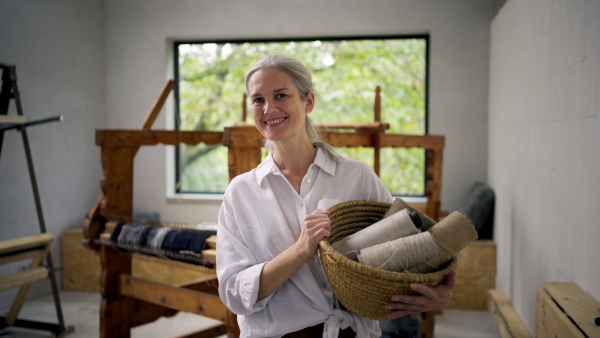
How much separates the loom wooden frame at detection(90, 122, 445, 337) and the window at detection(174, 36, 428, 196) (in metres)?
1.46

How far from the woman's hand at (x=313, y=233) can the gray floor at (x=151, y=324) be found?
2485 millimetres

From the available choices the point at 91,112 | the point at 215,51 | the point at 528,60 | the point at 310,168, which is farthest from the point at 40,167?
the point at 528,60

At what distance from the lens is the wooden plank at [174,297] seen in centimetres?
263

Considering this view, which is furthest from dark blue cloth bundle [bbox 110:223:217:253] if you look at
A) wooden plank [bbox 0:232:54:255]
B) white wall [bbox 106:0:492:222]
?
white wall [bbox 106:0:492:222]

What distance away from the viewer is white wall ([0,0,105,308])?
3998 mm

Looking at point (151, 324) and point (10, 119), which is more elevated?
point (10, 119)

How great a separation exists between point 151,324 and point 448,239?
298 centimetres

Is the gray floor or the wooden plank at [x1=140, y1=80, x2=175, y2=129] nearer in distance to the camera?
the wooden plank at [x1=140, y1=80, x2=175, y2=129]

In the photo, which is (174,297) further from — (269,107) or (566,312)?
(566,312)

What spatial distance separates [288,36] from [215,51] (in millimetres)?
777

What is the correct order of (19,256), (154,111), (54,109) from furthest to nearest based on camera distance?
(54,109), (154,111), (19,256)

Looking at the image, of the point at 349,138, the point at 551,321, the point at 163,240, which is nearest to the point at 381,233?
the point at 551,321

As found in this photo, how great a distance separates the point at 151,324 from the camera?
12.5 feet

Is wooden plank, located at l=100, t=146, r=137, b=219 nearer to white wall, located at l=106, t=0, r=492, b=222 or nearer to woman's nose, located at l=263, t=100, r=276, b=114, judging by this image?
white wall, located at l=106, t=0, r=492, b=222
